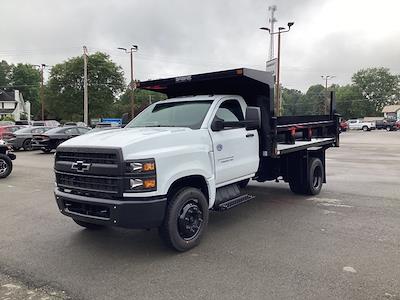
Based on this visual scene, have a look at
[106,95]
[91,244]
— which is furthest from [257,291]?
[106,95]

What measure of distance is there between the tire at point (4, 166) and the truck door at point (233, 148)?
9.05 metres

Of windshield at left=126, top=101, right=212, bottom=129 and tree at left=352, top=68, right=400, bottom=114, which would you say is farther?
tree at left=352, top=68, right=400, bottom=114

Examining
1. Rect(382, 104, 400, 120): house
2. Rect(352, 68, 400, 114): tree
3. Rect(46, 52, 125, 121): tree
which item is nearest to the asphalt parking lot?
Rect(46, 52, 125, 121): tree

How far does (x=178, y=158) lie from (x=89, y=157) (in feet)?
3.59

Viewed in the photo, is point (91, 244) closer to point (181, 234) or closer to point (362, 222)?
point (181, 234)

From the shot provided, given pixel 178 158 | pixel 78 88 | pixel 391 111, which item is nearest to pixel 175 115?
pixel 178 158

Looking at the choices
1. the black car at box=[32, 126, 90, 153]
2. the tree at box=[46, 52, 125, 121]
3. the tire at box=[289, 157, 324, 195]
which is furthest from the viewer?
the tree at box=[46, 52, 125, 121]

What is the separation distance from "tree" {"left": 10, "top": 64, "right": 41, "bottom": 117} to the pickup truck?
101061mm

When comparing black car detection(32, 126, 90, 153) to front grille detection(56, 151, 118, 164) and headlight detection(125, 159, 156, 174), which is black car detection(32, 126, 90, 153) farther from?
headlight detection(125, 159, 156, 174)

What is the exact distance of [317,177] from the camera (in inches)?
357

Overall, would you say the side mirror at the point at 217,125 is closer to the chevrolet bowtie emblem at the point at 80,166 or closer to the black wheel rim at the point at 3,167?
the chevrolet bowtie emblem at the point at 80,166

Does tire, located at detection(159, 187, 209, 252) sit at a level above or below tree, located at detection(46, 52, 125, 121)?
below

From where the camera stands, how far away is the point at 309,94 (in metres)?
123

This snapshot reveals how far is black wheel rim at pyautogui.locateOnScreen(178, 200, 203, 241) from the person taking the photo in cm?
509
